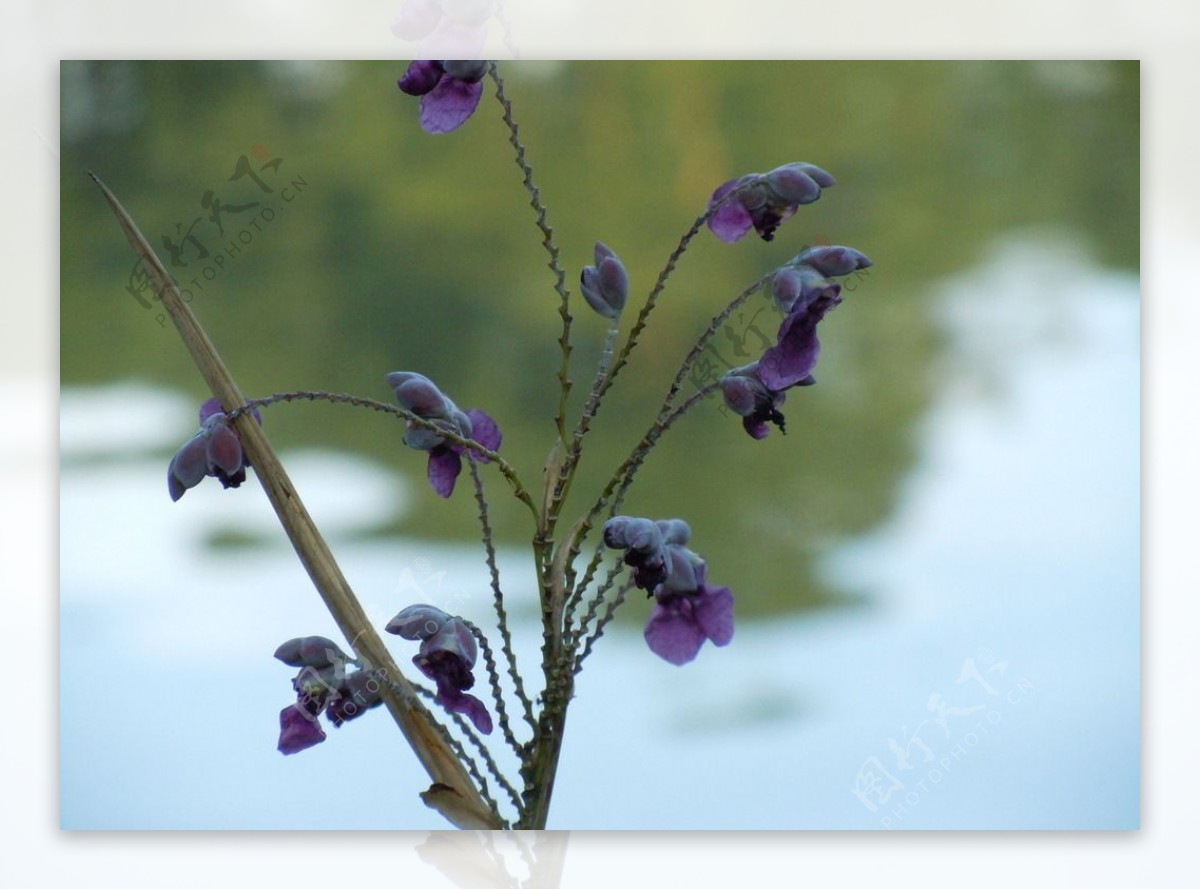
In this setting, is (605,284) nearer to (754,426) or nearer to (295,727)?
(754,426)

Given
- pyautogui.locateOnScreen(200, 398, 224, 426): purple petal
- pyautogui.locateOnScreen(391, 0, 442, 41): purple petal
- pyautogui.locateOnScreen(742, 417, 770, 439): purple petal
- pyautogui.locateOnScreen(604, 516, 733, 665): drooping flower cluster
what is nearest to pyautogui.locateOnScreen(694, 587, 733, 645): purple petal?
pyautogui.locateOnScreen(604, 516, 733, 665): drooping flower cluster

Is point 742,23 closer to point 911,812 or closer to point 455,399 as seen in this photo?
point 455,399

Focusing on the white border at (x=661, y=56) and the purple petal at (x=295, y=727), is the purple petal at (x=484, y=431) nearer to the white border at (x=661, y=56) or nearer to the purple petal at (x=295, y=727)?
the purple petal at (x=295, y=727)

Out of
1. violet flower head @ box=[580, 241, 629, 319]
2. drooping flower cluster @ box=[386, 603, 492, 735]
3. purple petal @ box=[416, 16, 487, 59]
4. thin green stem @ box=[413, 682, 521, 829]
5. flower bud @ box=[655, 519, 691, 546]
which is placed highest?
purple petal @ box=[416, 16, 487, 59]

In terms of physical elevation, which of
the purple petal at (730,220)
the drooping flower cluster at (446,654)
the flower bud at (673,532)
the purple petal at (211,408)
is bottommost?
the drooping flower cluster at (446,654)

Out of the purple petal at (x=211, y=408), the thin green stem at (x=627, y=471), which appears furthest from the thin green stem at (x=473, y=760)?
the purple petal at (x=211, y=408)

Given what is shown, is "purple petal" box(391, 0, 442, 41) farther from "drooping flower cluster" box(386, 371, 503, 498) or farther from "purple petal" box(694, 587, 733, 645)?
"purple petal" box(694, 587, 733, 645)
